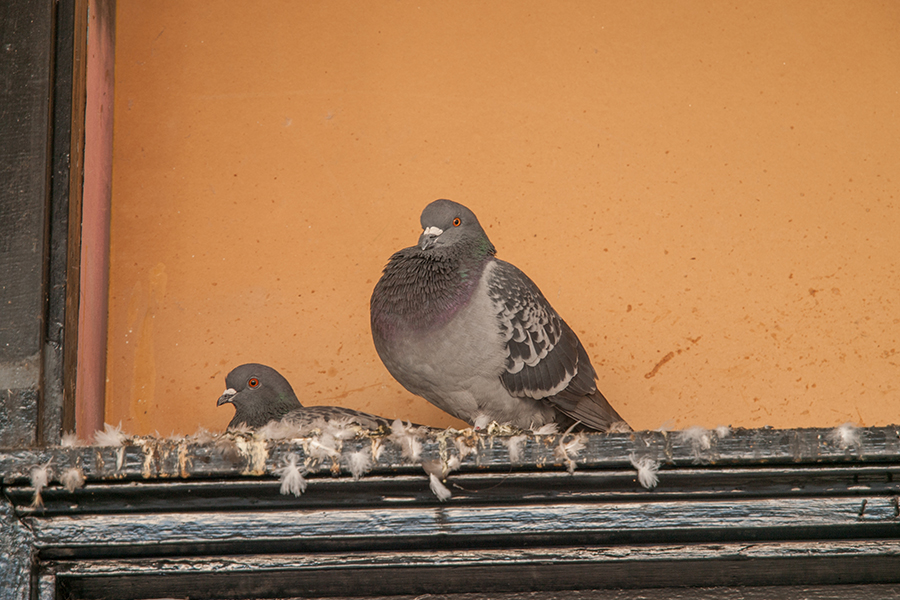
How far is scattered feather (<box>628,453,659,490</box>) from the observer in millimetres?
1380

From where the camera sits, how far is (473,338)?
188 centimetres

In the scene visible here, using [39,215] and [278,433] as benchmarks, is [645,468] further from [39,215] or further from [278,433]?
[39,215]

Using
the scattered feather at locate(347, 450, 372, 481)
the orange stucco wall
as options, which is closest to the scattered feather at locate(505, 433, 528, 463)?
the scattered feather at locate(347, 450, 372, 481)

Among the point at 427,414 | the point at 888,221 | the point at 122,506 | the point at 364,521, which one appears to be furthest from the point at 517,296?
the point at 888,221

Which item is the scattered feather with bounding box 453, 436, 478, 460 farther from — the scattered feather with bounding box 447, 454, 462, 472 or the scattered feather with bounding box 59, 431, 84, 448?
the scattered feather with bounding box 59, 431, 84, 448

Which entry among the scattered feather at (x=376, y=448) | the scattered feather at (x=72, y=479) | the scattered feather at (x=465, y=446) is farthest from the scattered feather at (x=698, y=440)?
the scattered feather at (x=72, y=479)

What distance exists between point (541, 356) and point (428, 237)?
0.40m

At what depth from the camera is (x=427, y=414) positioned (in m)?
2.44

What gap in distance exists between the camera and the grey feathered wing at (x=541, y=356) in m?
1.94

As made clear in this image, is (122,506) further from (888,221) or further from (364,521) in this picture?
(888,221)

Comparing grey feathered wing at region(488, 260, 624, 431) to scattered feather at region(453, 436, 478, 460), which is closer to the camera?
scattered feather at region(453, 436, 478, 460)

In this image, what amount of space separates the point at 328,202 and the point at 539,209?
2.13 feet

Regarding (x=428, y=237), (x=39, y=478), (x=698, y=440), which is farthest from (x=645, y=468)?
(x=39, y=478)

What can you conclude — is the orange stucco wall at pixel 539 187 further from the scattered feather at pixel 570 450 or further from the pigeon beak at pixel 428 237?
the scattered feather at pixel 570 450
